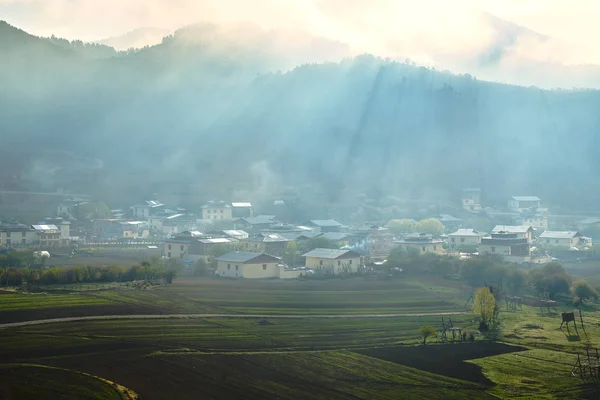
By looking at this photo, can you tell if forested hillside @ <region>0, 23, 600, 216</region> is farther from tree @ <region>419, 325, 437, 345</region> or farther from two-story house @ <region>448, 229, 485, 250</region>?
tree @ <region>419, 325, 437, 345</region>

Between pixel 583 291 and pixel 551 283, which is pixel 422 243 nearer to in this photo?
pixel 551 283

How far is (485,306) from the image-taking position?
68.3ft

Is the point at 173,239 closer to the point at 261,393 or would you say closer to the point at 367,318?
the point at 367,318

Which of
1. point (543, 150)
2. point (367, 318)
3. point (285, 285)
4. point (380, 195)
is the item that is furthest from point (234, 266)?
point (543, 150)

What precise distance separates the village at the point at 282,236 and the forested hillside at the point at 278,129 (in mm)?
8119

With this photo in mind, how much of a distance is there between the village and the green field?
8.01 metres

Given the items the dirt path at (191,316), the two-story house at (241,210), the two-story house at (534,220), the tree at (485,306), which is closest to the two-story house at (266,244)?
the dirt path at (191,316)

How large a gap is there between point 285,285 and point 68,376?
13.7 m

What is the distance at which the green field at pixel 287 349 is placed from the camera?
14.4 meters

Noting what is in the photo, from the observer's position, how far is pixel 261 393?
13.7 meters

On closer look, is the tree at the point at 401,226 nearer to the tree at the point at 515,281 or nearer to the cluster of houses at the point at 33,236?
the tree at the point at 515,281

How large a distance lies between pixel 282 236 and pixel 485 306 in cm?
2250

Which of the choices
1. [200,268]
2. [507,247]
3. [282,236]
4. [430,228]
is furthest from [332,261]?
[430,228]

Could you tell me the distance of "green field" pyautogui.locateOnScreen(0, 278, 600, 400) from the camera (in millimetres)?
14391
